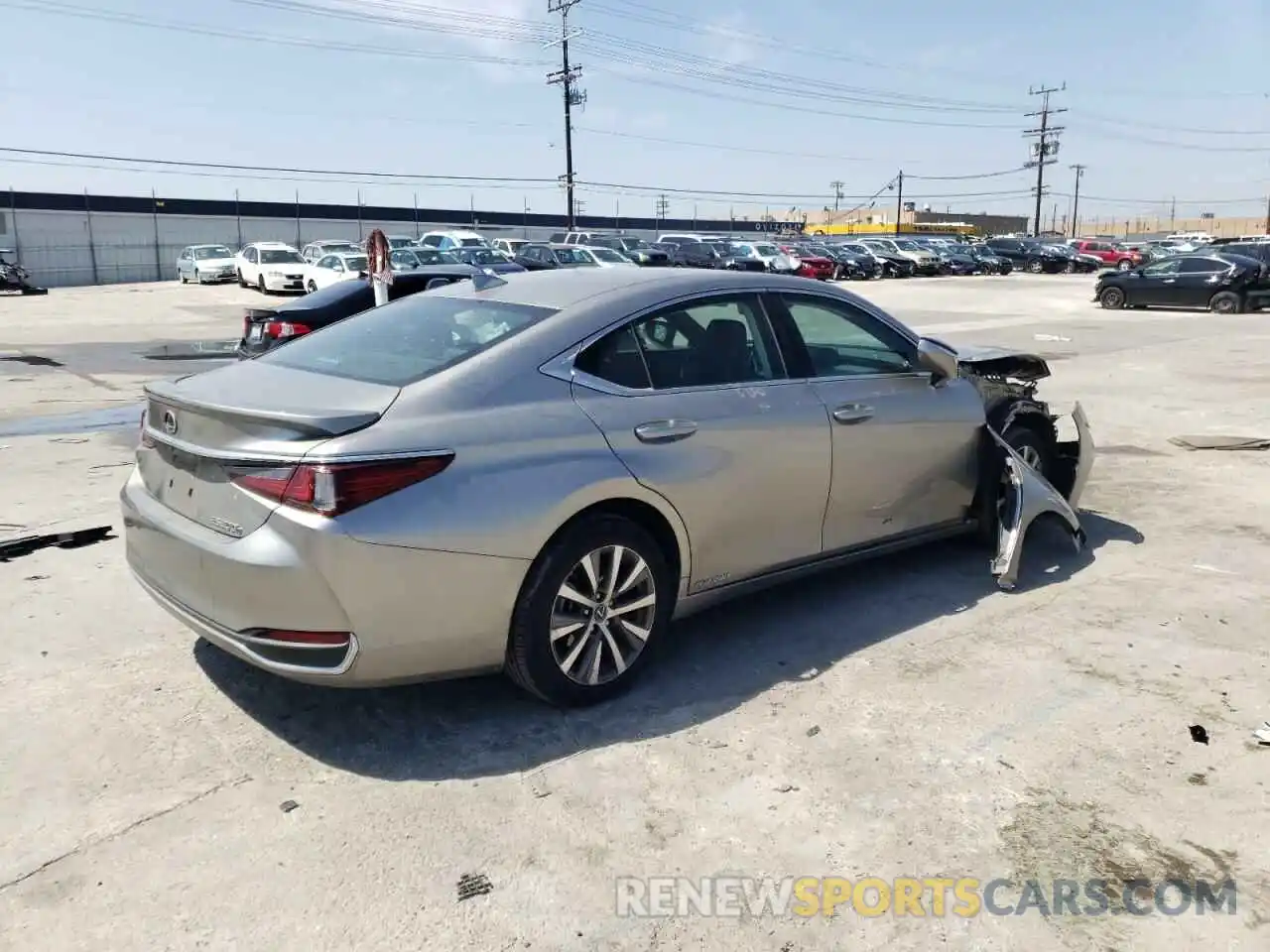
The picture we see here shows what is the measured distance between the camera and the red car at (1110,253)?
2109 inches

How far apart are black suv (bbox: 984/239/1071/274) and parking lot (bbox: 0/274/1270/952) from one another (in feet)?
160

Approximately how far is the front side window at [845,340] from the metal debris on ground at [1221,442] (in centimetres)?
510

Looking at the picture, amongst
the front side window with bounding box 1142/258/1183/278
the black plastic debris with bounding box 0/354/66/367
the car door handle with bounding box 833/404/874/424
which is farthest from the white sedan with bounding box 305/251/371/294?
the car door handle with bounding box 833/404/874/424

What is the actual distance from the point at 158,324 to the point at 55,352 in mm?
6372

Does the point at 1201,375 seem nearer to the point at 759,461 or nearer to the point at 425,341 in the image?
the point at 759,461

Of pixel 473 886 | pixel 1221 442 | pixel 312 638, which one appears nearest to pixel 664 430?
pixel 312 638

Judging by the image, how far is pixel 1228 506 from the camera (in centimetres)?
677

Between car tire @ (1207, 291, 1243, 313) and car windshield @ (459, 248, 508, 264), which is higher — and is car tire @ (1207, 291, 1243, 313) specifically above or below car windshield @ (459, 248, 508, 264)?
below

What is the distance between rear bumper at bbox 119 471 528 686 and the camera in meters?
3.12

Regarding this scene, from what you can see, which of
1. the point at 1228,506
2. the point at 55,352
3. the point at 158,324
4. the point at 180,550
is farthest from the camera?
the point at 158,324

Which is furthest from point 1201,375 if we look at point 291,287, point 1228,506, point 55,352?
point 291,287

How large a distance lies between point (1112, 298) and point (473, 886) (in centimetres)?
2839

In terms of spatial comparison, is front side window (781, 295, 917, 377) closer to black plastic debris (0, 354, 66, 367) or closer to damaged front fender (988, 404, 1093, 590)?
damaged front fender (988, 404, 1093, 590)

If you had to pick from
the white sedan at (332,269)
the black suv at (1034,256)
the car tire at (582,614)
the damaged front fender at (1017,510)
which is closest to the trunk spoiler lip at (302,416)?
the car tire at (582,614)
